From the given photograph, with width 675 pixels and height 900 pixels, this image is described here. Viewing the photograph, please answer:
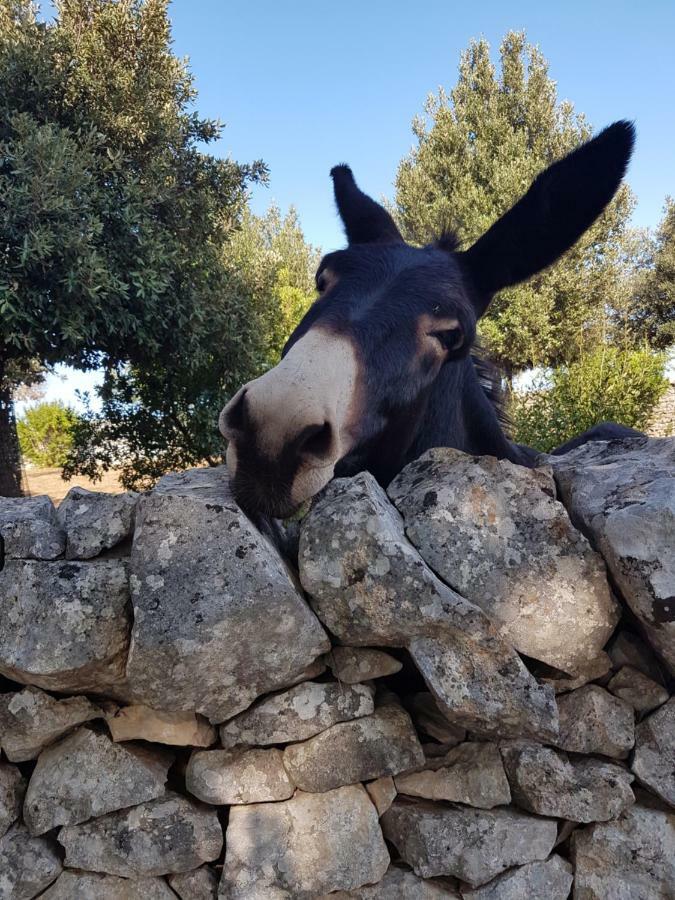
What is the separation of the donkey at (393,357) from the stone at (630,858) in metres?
1.13

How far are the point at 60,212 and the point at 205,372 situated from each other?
3156mm

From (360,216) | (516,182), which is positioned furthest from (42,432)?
(360,216)

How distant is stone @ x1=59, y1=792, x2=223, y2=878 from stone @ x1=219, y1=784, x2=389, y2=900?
0.25 feet

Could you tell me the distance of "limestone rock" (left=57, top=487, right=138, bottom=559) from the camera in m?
1.35

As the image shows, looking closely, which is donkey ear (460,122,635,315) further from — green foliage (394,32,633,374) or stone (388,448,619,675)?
green foliage (394,32,633,374)

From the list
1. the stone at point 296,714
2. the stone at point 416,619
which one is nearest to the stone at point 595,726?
the stone at point 416,619

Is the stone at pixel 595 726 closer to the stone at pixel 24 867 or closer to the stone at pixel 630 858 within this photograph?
the stone at pixel 630 858

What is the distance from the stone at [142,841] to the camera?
4.23 ft

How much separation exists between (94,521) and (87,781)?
0.61 meters

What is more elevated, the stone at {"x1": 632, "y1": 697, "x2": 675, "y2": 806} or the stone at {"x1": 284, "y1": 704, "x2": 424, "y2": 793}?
the stone at {"x1": 284, "y1": 704, "x2": 424, "y2": 793}

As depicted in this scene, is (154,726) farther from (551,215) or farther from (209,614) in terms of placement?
(551,215)

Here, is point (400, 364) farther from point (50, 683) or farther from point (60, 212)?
point (60, 212)

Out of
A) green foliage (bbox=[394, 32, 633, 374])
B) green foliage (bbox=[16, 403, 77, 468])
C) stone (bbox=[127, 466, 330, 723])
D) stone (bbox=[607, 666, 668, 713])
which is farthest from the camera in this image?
green foliage (bbox=[16, 403, 77, 468])

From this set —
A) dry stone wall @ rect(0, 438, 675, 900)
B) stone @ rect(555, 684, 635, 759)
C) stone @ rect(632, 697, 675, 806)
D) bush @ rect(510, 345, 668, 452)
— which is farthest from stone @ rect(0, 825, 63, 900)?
bush @ rect(510, 345, 668, 452)
